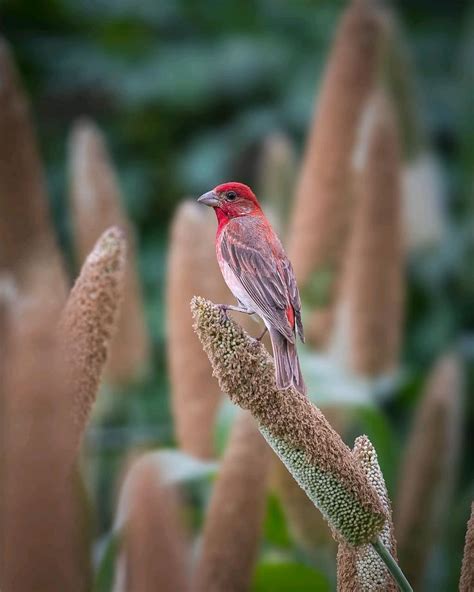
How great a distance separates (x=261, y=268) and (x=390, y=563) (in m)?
0.51

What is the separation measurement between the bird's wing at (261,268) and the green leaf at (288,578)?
611 millimetres

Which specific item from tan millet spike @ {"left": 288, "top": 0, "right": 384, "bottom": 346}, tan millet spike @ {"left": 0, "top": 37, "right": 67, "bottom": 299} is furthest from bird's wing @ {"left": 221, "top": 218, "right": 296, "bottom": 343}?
tan millet spike @ {"left": 288, "top": 0, "right": 384, "bottom": 346}

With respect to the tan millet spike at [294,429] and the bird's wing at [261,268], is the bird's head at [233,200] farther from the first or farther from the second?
the tan millet spike at [294,429]

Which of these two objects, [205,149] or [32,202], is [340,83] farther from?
[205,149]

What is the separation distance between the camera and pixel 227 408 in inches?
89.7

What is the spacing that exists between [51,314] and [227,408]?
1177mm

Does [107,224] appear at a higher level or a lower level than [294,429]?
higher

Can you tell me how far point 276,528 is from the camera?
220 cm

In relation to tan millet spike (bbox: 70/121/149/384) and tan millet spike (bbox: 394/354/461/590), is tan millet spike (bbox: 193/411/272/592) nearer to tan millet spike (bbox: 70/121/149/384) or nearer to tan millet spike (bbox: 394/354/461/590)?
tan millet spike (bbox: 394/354/461/590)

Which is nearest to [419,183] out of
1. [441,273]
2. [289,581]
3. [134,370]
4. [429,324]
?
[441,273]

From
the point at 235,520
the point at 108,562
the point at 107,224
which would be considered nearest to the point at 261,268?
the point at 235,520

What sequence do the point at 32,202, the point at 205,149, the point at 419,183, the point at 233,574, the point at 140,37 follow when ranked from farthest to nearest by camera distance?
1. the point at 140,37
2. the point at 205,149
3. the point at 419,183
4. the point at 32,202
5. the point at 233,574

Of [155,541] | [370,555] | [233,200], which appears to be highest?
[233,200]

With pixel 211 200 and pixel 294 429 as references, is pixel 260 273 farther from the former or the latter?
pixel 294 429
